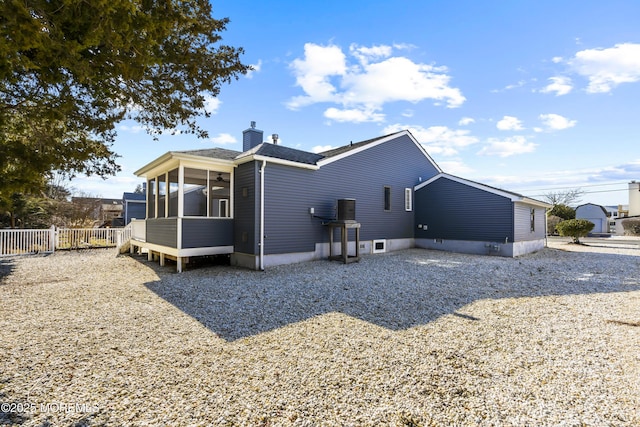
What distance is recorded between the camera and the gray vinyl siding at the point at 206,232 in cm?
861

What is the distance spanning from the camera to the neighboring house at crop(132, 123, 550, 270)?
9016 millimetres

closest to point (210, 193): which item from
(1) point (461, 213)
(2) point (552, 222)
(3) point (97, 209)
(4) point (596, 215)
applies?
(1) point (461, 213)

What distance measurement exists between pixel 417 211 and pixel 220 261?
9861 mm

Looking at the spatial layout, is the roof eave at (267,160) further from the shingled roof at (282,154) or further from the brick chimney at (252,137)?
the brick chimney at (252,137)

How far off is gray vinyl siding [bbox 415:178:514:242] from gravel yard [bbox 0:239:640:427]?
5.34 m

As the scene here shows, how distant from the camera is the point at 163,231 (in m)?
A: 9.55

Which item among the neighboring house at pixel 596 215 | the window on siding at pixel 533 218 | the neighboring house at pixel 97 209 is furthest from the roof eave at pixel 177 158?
the neighboring house at pixel 596 215

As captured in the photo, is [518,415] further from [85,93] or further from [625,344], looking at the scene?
[85,93]

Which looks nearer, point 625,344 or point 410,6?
point 625,344

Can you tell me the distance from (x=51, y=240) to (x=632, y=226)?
40.7m

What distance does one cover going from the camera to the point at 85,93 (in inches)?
211

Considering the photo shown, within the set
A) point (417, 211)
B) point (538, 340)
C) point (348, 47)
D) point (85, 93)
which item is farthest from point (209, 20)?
point (417, 211)

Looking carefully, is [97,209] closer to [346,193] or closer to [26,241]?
[26,241]

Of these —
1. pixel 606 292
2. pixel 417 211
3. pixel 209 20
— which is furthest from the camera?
pixel 417 211
